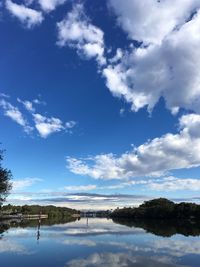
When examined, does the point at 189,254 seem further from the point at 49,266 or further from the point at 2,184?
the point at 2,184

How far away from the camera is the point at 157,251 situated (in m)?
34.7

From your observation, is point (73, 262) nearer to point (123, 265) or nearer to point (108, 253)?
point (123, 265)

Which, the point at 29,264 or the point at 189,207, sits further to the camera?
the point at 189,207

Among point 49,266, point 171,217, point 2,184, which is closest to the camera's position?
point 49,266

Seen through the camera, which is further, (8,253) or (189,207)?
(189,207)

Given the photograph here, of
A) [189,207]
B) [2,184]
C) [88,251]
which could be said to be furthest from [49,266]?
[189,207]

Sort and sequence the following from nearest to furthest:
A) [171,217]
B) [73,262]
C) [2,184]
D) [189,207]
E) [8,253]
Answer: [73,262] → [8,253] → [2,184] → [189,207] → [171,217]

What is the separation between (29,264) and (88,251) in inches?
351

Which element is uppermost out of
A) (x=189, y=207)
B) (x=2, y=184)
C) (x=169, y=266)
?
(x=189, y=207)

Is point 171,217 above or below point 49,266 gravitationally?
Answer: above

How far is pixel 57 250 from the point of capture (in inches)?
1384

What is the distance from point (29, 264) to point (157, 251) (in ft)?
41.1

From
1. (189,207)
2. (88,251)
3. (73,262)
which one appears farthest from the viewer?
(189,207)

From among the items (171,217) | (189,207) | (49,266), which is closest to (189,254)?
(49,266)
